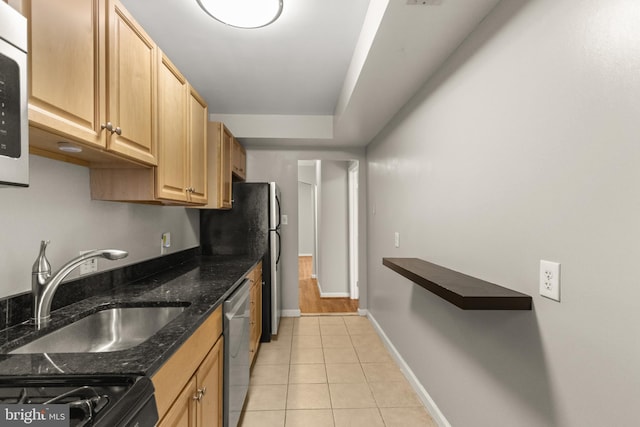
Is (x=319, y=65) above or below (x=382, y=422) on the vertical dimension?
above

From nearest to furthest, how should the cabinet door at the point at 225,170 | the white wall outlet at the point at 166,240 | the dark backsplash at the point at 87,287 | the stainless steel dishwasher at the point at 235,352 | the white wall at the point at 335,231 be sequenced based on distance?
the dark backsplash at the point at 87,287
the stainless steel dishwasher at the point at 235,352
the white wall outlet at the point at 166,240
the cabinet door at the point at 225,170
the white wall at the point at 335,231

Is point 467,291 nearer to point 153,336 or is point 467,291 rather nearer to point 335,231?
point 153,336

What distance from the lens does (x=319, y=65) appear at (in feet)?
8.00

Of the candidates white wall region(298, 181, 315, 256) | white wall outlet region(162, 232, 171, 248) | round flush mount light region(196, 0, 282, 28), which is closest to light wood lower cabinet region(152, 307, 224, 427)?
white wall outlet region(162, 232, 171, 248)

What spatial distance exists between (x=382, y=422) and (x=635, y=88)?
2.08 m

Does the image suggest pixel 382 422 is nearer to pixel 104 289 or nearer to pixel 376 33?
pixel 104 289

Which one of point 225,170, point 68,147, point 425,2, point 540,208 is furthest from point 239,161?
point 540,208

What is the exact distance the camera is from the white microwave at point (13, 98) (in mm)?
690

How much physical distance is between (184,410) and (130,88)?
4.44ft

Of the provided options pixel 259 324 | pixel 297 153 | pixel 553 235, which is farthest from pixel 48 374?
pixel 297 153

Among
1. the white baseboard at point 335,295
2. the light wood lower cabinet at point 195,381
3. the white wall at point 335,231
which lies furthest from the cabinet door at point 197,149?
the white baseboard at point 335,295

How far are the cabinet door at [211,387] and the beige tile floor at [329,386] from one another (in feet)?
1.95

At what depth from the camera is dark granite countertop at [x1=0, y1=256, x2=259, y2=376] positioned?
2.68 ft

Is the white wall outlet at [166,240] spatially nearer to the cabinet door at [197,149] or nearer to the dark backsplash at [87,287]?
the dark backsplash at [87,287]
